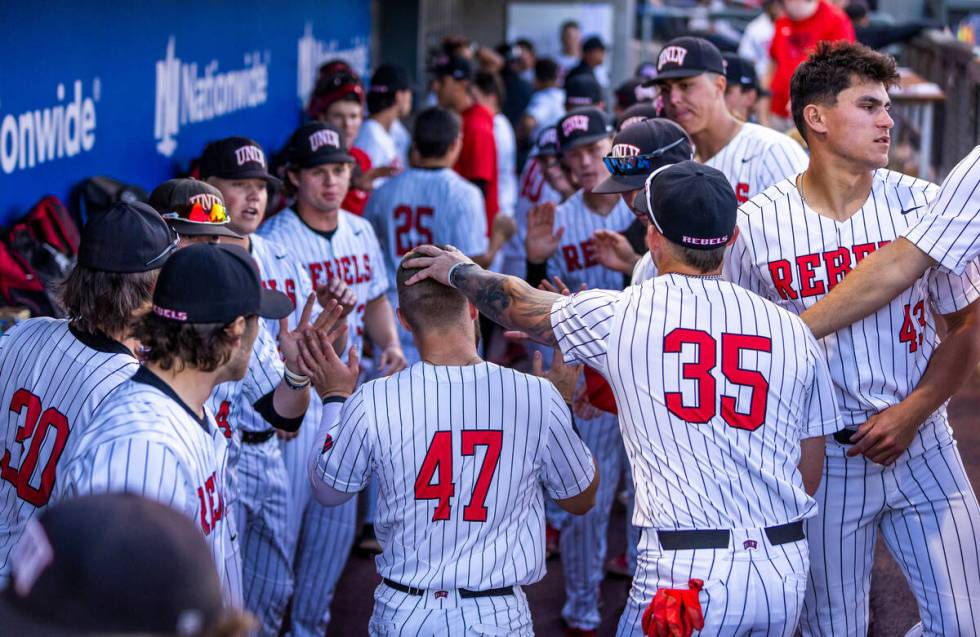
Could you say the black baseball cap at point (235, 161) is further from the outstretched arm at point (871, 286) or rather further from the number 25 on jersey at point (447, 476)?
the outstretched arm at point (871, 286)

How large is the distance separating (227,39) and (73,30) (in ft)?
6.80

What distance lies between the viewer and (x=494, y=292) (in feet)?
10.6

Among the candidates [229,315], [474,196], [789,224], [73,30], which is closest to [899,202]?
[789,224]

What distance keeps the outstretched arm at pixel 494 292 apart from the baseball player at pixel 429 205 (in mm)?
3037

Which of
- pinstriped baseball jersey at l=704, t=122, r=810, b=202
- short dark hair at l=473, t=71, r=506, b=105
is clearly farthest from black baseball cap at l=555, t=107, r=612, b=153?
short dark hair at l=473, t=71, r=506, b=105

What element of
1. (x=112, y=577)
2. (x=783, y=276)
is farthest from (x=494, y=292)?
(x=112, y=577)

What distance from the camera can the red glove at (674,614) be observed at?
2.80 meters

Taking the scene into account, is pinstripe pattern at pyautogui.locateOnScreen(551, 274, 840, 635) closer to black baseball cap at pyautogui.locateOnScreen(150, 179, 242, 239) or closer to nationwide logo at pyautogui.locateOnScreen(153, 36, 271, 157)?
black baseball cap at pyautogui.locateOnScreen(150, 179, 242, 239)

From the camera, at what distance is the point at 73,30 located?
516 cm

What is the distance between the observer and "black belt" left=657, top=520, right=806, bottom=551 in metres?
2.88

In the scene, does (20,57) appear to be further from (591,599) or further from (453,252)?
(591,599)

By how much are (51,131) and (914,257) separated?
3.39 meters

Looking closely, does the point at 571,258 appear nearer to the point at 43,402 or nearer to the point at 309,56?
the point at 43,402

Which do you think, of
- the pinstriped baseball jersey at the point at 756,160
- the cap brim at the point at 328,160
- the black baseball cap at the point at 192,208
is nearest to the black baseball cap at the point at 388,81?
the cap brim at the point at 328,160
